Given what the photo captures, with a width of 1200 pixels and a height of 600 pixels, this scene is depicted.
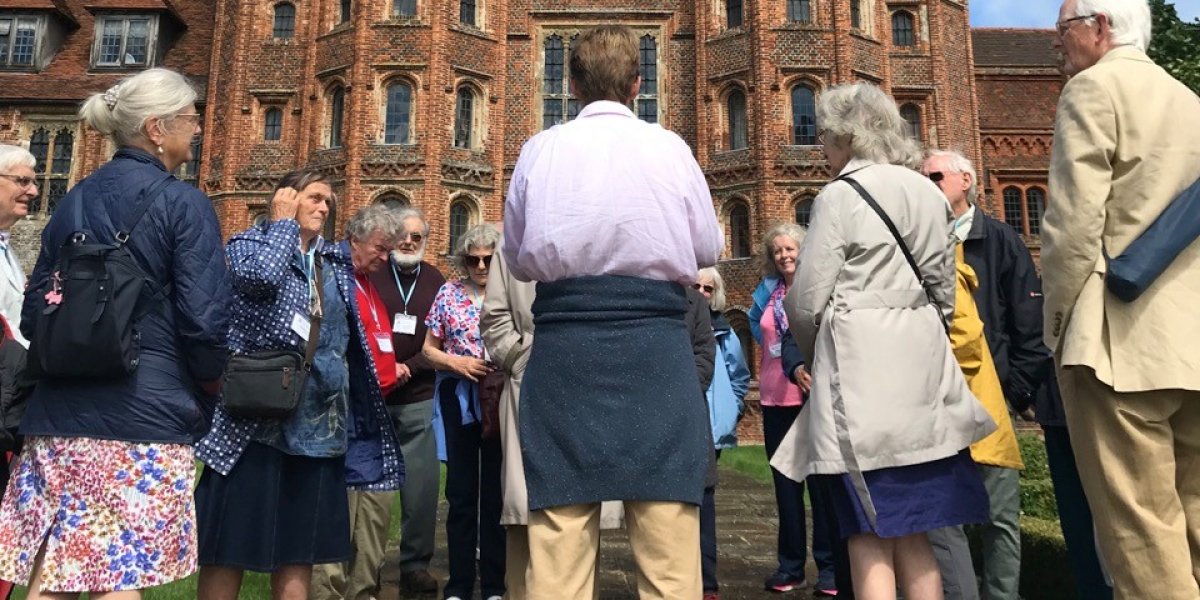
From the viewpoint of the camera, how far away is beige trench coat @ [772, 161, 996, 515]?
3035 millimetres

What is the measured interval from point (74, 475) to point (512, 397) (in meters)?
1.56

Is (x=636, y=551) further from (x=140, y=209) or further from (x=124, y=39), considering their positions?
(x=124, y=39)

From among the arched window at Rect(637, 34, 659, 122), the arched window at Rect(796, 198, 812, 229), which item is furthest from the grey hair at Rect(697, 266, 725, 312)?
the arched window at Rect(637, 34, 659, 122)

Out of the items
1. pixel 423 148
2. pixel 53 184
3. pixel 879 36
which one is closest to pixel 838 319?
pixel 423 148

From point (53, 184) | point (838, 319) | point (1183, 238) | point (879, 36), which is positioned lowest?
point (838, 319)

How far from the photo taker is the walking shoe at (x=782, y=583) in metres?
5.40

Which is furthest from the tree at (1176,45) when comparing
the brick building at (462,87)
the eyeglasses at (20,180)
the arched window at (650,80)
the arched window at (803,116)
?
the eyeglasses at (20,180)

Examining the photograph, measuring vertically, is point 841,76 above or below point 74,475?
above

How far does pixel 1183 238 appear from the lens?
2766 mm

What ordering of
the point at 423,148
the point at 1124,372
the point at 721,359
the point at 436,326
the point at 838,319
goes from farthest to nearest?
the point at 423,148, the point at 721,359, the point at 436,326, the point at 838,319, the point at 1124,372

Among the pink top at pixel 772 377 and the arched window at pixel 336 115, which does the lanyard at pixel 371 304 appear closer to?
the pink top at pixel 772 377

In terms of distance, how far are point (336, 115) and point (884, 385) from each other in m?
22.3

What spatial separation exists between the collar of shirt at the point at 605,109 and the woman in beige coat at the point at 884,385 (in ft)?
3.12

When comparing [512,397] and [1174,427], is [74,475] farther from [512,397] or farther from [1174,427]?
[1174,427]
